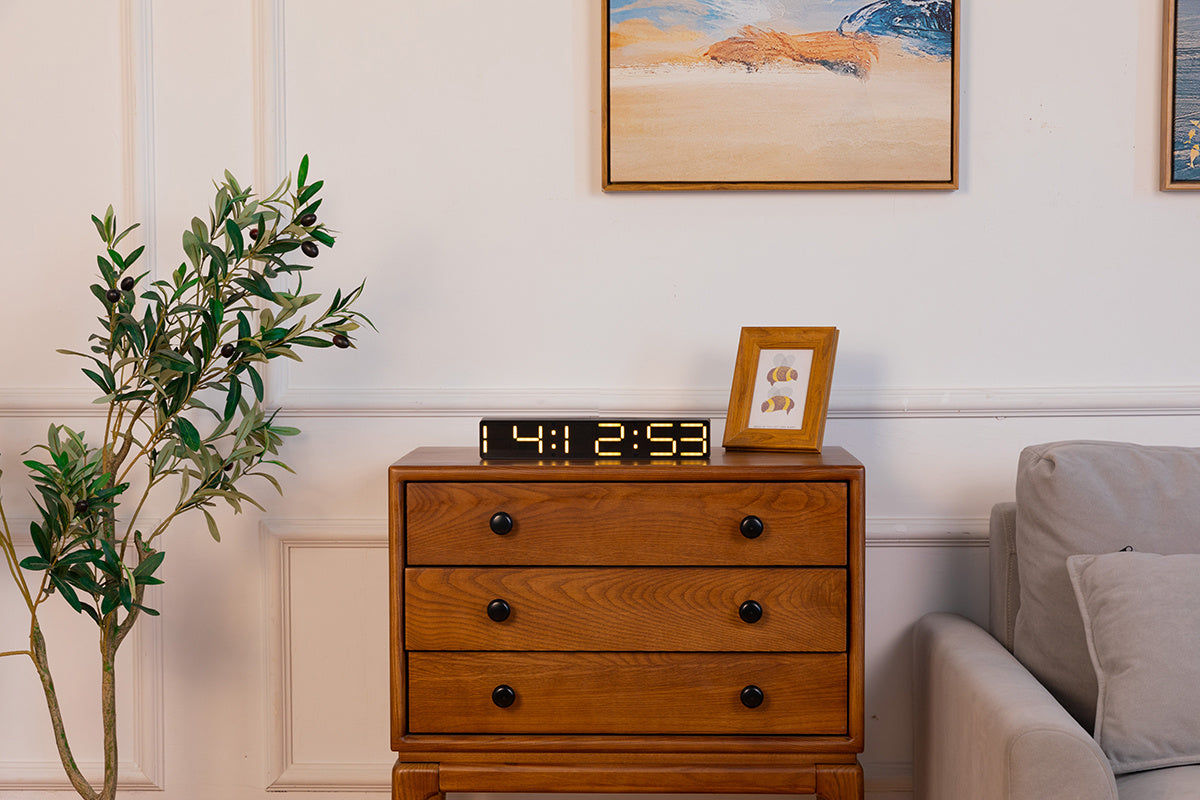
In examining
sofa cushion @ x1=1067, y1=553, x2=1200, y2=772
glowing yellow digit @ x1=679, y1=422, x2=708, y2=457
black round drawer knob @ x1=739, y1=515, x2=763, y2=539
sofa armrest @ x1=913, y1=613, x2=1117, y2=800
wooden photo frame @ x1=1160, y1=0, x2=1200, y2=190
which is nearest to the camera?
sofa armrest @ x1=913, y1=613, x2=1117, y2=800

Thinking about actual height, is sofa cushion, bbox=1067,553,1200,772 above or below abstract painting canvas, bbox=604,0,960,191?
below

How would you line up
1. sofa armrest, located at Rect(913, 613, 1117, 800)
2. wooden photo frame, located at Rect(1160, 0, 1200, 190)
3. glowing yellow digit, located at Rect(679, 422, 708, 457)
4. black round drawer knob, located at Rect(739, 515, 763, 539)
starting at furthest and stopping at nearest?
wooden photo frame, located at Rect(1160, 0, 1200, 190) → glowing yellow digit, located at Rect(679, 422, 708, 457) → black round drawer knob, located at Rect(739, 515, 763, 539) → sofa armrest, located at Rect(913, 613, 1117, 800)

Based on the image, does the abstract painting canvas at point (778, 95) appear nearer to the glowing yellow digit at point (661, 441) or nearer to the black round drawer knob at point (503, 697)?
the glowing yellow digit at point (661, 441)

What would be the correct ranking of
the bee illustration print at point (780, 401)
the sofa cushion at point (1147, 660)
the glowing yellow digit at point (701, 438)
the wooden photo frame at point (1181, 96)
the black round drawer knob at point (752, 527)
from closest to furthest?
the sofa cushion at point (1147, 660) < the black round drawer knob at point (752, 527) < the glowing yellow digit at point (701, 438) < the bee illustration print at point (780, 401) < the wooden photo frame at point (1181, 96)

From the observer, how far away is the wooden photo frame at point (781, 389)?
5.76ft

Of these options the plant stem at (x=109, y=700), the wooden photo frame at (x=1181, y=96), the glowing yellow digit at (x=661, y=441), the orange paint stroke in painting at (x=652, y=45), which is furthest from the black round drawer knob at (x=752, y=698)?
the wooden photo frame at (x=1181, y=96)

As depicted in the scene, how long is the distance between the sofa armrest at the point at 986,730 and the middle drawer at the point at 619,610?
0.77ft

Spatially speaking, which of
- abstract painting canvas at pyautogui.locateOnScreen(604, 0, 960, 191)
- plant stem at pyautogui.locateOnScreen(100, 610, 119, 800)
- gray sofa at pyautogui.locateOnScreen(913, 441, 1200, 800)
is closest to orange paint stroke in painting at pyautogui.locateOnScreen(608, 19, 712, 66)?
abstract painting canvas at pyautogui.locateOnScreen(604, 0, 960, 191)

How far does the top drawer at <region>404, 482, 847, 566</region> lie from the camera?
159cm

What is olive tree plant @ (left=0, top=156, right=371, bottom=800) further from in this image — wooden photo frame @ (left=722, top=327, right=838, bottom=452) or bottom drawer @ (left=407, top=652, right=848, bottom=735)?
wooden photo frame @ (left=722, top=327, right=838, bottom=452)

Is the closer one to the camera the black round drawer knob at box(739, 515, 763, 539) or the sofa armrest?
the sofa armrest

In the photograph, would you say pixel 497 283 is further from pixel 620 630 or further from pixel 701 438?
pixel 620 630

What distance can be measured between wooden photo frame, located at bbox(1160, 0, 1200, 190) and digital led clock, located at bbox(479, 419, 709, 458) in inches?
49.1

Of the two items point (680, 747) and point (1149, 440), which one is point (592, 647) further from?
point (1149, 440)
